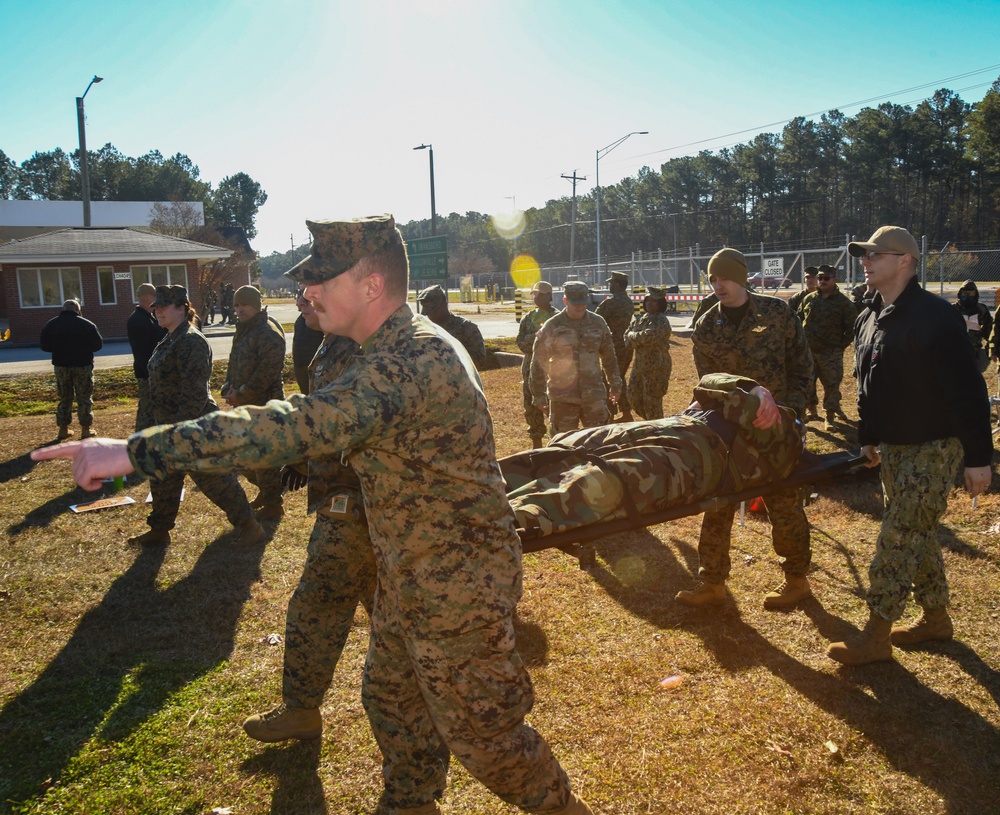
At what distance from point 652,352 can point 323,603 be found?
6924 millimetres

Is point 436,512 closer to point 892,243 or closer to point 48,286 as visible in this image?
point 892,243

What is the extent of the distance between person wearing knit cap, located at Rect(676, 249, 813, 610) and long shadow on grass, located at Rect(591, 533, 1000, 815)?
0.21 meters

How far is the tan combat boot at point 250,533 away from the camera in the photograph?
664cm

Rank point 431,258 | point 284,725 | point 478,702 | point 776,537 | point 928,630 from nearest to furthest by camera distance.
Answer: point 478,702 < point 284,725 < point 928,630 < point 776,537 < point 431,258

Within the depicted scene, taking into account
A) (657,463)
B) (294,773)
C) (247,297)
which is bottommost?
(294,773)

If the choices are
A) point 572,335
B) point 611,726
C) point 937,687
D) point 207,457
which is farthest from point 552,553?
point 207,457

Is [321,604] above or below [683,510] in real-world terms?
below

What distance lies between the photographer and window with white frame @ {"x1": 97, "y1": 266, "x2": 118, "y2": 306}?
1172 inches

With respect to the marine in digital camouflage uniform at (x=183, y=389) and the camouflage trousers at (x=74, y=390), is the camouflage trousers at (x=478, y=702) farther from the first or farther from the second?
the camouflage trousers at (x=74, y=390)

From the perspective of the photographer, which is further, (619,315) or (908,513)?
(619,315)

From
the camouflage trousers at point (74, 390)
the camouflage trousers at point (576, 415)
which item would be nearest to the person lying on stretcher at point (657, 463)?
the camouflage trousers at point (576, 415)

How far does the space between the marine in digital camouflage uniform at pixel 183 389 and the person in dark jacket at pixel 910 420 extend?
15.8ft

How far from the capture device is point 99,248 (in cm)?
2962

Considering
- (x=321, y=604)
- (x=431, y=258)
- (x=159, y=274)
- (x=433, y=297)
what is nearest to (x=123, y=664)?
(x=321, y=604)
